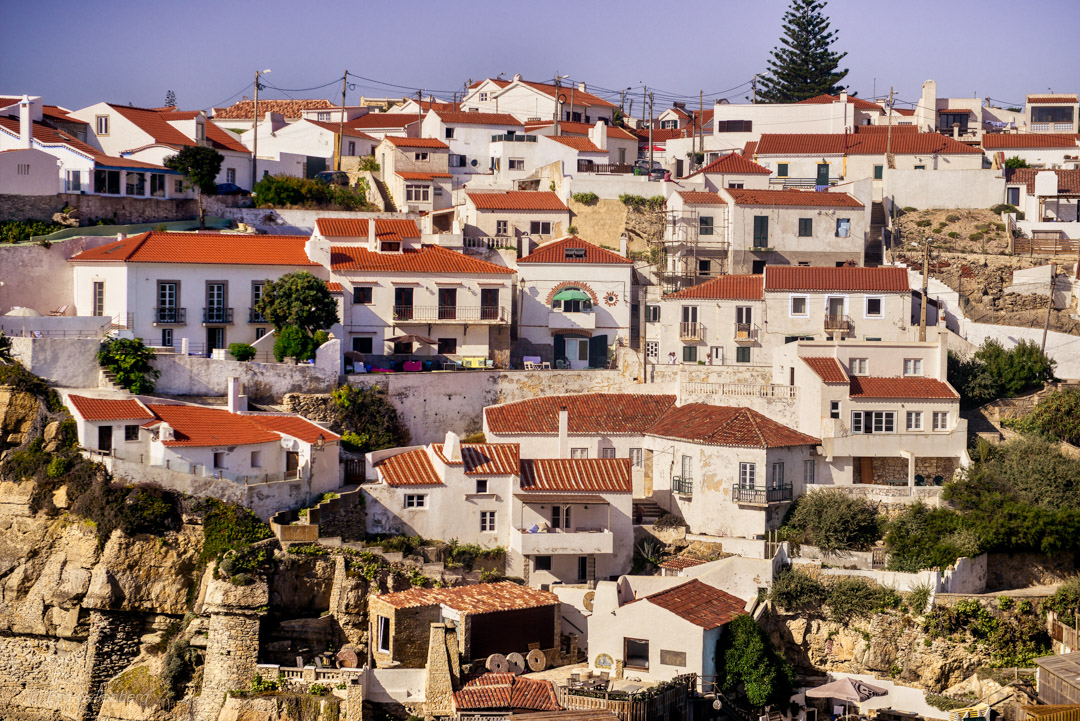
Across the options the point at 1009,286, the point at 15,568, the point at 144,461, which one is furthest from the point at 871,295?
the point at 15,568

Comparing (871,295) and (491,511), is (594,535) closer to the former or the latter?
(491,511)

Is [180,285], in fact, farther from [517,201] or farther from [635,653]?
[635,653]

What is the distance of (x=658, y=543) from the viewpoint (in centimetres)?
4931

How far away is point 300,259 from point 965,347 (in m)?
24.9

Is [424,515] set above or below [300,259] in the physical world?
below

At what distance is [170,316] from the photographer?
175 feet

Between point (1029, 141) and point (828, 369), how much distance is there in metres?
32.7

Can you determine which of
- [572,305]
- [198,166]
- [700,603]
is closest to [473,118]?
[198,166]

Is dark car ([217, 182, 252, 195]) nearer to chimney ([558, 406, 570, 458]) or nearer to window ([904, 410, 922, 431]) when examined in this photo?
chimney ([558, 406, 570, 458])

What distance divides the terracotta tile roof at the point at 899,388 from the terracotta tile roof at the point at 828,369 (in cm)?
62

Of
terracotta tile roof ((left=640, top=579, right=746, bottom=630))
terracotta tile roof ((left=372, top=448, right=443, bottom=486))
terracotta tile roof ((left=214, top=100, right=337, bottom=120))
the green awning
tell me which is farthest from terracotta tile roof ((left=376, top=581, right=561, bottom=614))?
terracotta tile roof ((left=214, top=100, right=337, bottom=120))

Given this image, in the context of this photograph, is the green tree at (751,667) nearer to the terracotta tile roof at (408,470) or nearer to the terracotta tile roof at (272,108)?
the terracotta tile roof at (408,470)

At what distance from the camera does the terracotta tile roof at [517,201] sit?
66438 mm

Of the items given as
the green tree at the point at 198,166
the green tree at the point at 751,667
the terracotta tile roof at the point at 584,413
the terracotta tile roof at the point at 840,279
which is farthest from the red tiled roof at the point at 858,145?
the green tree at the point at 751,667
